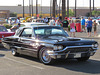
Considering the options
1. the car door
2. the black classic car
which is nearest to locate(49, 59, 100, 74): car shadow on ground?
the black classic car

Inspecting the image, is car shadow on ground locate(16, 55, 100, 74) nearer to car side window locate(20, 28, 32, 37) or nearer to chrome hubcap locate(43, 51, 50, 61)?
chrome hubcap locate(43, 51, 50, 61)

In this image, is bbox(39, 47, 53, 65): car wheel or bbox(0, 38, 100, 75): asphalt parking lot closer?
bbox(0, 38, 100, 75): asphalt parking lot

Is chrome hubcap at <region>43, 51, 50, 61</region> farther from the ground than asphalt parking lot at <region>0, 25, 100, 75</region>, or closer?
farther from the ground

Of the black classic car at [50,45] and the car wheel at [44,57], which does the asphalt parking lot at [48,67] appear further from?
the black classic car at [50,45]

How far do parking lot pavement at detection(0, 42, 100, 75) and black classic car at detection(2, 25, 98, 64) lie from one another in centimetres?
32

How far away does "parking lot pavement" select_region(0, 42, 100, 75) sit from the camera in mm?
7945

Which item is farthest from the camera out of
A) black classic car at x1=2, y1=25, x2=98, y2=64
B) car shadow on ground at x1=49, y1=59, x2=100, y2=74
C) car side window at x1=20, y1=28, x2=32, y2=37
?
car side window at x1=20, y1=28, x2=32, y2=37

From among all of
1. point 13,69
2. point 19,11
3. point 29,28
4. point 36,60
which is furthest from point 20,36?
point 19,11

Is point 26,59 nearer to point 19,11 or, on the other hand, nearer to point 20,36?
point 20,36

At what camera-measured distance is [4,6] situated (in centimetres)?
13388

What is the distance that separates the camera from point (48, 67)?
8.81 meters

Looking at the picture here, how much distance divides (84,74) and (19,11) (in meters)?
128

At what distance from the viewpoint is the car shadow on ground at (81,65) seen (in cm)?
821

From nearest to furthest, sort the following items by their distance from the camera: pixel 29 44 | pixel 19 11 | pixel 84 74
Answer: pixel 84 74 < pixel 29 44 < pixel 19 11
